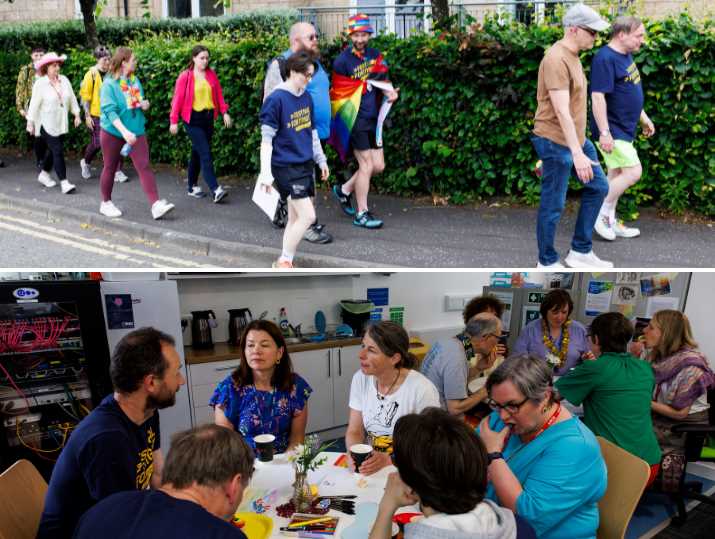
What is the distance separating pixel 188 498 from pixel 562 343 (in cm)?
367

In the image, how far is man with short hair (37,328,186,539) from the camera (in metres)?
2.74

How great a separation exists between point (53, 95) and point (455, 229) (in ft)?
16.7

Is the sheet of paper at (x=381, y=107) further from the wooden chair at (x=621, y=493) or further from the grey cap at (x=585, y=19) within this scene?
the wooden chair at (x=621, y=493)

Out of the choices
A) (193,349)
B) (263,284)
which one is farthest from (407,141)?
(193,349)

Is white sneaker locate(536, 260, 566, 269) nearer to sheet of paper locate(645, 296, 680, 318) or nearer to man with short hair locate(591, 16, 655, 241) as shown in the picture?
man with short hair locate(591, 16, 655, 241)

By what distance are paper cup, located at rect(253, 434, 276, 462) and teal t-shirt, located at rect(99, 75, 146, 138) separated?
14.4ft

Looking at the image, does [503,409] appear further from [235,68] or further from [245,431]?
[235,68]

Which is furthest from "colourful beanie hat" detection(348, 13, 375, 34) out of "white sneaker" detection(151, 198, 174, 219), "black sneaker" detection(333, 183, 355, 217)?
"white sneaker" detection(151, 198, 174, 219)

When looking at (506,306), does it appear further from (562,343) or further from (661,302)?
(562,343)

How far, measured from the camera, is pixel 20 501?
3.15 m

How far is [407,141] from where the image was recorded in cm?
759

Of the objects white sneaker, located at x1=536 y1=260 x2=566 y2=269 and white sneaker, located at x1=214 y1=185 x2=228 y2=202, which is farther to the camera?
white sneaker, located at x1=214 y1=185 x2=228 y2=202

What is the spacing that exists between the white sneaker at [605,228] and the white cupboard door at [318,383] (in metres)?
2.79

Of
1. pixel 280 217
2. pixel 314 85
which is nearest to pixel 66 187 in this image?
pixel 280 217
